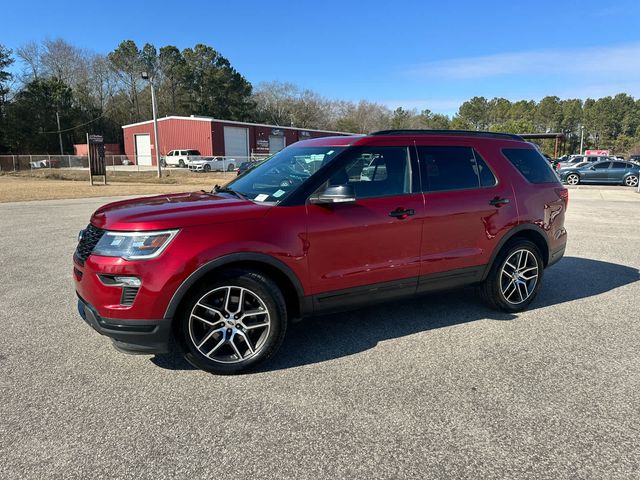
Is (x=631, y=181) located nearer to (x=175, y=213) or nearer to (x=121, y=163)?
(x=175, y=213)

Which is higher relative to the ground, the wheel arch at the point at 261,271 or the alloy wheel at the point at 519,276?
the wheel arch at the point at 261,271

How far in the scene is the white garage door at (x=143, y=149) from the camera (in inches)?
2227

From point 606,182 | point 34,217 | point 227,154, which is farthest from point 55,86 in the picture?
point 606,182

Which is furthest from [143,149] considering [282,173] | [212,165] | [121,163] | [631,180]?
[282,173]

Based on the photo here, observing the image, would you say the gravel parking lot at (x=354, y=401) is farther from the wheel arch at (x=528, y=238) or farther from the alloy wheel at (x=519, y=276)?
the wheel arch at (x=528, y=238)

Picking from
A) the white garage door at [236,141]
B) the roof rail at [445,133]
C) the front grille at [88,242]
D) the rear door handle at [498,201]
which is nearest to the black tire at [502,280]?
the rear door handle at [498,201]

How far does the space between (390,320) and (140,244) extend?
2522 mm

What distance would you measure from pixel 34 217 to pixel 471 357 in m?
12.7

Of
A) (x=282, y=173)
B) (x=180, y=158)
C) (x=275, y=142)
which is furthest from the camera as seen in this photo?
(x=275, y=142)

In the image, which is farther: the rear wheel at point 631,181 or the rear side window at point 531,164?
the rear wheel at point 631,181

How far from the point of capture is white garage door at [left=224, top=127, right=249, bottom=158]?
5569 centimetres

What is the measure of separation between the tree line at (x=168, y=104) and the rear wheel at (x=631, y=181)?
177ft

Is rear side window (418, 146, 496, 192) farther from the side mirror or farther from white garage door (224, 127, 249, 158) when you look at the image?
white garage door (224, 127, 249, 158)

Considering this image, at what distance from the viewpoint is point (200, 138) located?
53656mm
